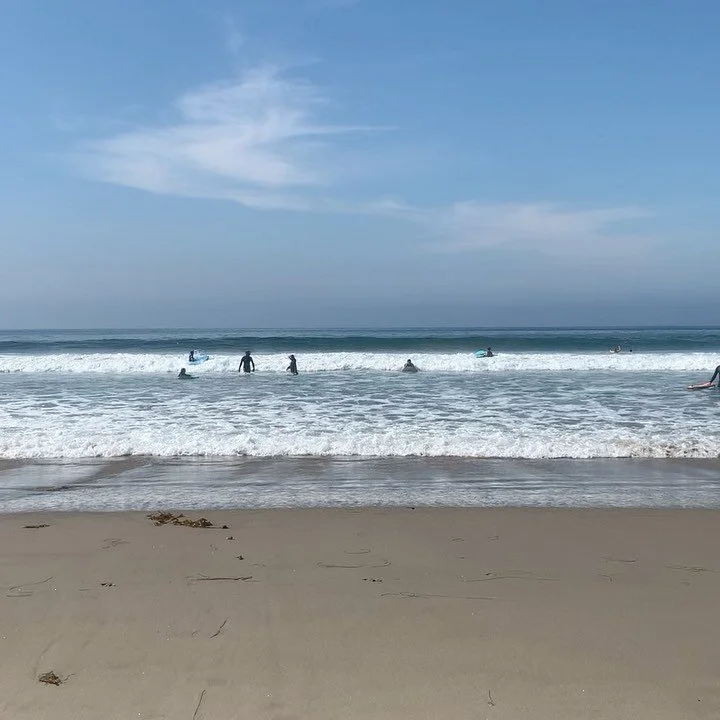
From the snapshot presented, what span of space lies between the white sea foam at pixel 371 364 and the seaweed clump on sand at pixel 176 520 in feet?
75.8

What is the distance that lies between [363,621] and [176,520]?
289 centimetres

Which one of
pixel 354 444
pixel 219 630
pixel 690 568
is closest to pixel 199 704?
pixel 219 630

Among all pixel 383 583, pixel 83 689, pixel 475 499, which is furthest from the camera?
pixel 475 499

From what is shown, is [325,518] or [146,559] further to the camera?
[325,518]

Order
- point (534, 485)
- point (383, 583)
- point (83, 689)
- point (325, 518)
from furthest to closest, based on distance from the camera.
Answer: point (534, 485) → point (325, 518) → point (383, 583) → point (83, 689)

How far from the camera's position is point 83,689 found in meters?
3.03

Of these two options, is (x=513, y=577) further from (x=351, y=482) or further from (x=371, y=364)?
(x=371, y=364)

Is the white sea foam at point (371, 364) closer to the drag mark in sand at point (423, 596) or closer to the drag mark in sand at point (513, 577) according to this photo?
the drag mark in sand at point (513, 577)

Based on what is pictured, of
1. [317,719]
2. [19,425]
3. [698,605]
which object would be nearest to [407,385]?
[19,425]

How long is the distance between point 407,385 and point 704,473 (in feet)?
41.2

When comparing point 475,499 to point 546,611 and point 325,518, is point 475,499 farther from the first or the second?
point 546,611

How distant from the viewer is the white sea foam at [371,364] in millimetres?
30609

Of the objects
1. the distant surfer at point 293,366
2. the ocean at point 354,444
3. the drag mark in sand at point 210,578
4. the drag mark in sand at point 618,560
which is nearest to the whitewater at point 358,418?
the ocean at point 354,444

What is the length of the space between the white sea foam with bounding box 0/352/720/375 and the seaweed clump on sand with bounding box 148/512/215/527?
2311 centimetres
